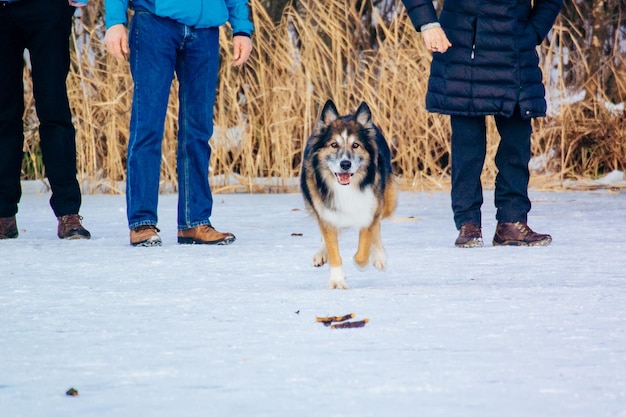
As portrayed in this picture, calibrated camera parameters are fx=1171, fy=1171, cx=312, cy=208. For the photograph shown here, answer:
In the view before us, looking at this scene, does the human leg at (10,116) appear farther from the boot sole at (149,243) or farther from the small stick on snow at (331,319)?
the small stick on snow at (331,319)

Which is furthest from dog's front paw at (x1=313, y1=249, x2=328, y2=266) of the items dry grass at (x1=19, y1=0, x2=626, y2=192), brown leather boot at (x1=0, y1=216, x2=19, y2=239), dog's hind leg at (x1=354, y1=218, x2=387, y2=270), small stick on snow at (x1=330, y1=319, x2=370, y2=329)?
dry grass at (x1=19, y1=0, x2=626, y2=192)

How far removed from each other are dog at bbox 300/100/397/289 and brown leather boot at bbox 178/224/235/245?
0.98m

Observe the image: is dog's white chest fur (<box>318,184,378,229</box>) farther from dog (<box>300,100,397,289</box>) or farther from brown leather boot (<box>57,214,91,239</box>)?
brown leather boot (<box>57,214,91,239</box>)

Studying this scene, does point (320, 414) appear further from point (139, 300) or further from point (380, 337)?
point (139, 300)

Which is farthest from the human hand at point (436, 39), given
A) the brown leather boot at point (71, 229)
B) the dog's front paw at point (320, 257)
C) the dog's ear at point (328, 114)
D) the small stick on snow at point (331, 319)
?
the small stick on snow at point (331, 319)

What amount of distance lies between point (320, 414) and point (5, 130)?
3.85 meters

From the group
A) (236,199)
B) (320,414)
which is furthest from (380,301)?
(236,199)

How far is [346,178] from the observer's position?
4473 millimetres

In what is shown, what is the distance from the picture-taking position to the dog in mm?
4461

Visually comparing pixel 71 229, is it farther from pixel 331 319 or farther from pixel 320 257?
pixel 331 319

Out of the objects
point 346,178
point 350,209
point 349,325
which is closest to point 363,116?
point 346,178

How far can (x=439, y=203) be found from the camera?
301 inches

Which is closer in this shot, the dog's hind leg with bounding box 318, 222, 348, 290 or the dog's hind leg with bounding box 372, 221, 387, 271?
the dog's hind leg with bounding box 318, 222, 348, 290

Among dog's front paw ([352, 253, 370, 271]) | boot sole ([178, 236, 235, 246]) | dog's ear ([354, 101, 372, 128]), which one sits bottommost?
boot sole ([178, 236, 235, 246])
